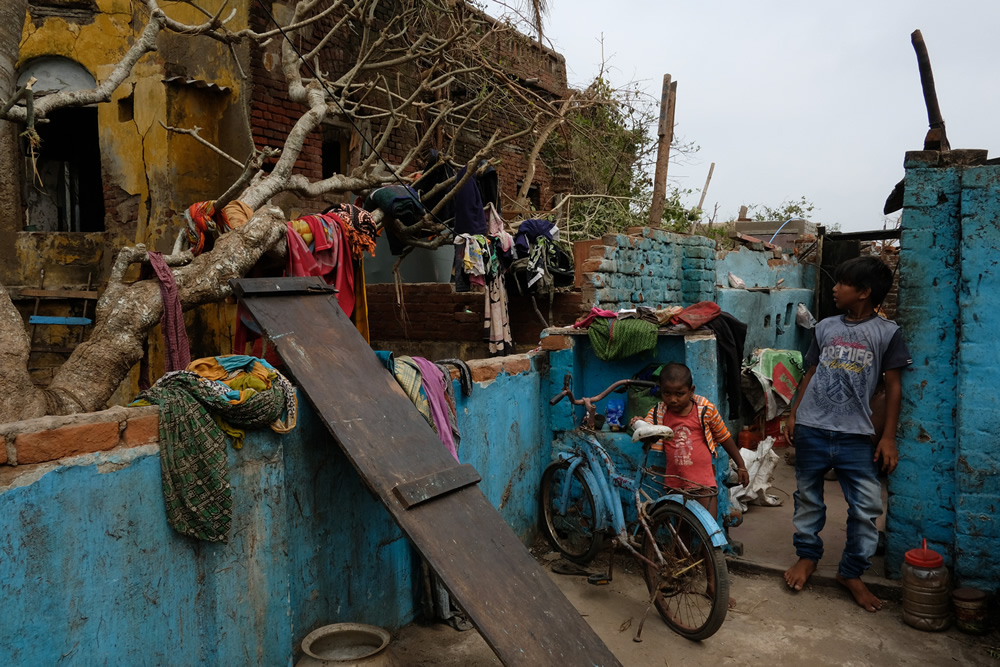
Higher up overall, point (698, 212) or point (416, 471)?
point (698, 212)

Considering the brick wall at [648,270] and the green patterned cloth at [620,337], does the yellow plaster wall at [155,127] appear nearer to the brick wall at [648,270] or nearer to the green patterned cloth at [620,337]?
the brick wall at [648,270]

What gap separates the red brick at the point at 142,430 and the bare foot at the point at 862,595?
4.24 m

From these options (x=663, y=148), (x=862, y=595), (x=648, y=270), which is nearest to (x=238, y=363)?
(x=862, y=595)

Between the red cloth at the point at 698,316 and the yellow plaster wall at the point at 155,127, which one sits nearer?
the red cloth at the point at 698,316

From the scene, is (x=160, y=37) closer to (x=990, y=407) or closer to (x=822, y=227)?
(x=990, y=407)

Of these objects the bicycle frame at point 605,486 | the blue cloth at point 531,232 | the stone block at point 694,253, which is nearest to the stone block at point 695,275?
the stone block at point 694,253

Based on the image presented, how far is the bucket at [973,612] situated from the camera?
160 inches

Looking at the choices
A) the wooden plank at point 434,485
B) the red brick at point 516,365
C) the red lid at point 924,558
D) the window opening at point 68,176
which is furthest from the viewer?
the window opening at point 68,176

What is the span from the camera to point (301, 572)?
3.38 metres

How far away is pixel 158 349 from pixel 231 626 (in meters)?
6.83

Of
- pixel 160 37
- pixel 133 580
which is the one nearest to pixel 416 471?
pixel 133 580

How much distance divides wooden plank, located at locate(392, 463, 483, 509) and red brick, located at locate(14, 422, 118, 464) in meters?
1.19

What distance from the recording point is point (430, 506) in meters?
3.26

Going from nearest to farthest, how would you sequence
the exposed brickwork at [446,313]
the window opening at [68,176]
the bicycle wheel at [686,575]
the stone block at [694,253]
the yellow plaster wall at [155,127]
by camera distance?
the bicycle wheel at [686,575]
the exposed brickwork at [446,313]
the yellow plaster wall at [155,127]
the stone block at [694,253]
the window opening at [68,176]
